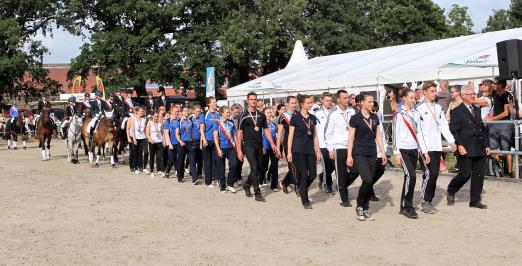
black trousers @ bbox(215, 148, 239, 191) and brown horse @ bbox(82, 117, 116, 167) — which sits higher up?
brown horse @ bbox(82, 117, 116, 167)

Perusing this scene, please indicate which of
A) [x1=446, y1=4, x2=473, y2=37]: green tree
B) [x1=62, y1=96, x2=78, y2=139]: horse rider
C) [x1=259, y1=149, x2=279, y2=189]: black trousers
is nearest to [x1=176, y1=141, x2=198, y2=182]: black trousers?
[x1=259, y1=149, x2=279, y2=189]: black trousers

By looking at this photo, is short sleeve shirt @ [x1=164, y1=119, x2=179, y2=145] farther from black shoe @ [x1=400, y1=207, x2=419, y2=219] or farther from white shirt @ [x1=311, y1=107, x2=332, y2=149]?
black shoe @ [x1=400, y1=207, x2=419, y2=219]

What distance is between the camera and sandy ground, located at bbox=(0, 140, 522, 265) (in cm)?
747

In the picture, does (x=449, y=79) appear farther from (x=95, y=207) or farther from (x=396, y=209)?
(x=95, y=207)

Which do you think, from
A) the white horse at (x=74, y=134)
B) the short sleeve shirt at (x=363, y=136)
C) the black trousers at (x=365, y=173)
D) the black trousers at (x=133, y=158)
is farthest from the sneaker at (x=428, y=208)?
the white horse at (x=74, y=134)

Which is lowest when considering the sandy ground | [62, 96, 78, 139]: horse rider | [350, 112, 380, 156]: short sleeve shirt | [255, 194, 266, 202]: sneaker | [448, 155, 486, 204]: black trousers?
the sandy ground

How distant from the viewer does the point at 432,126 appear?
10.0 meters

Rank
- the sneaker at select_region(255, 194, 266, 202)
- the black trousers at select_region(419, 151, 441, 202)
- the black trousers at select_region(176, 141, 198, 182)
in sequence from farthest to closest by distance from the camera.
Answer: the black trousers at select_region(176, 141, 198, 182) < the sneaker at select_region(255, 194, 266, 202) < the black trousers at select_region(419, 151, 441, 202)

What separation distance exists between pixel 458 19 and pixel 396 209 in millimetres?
50846

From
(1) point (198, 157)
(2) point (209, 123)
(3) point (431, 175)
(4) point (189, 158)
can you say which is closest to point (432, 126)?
(3) point (431, 175)

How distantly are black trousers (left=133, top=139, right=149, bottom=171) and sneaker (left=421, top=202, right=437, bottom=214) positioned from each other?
9342mm

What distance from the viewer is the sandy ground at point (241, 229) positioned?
Answer: 7473mm

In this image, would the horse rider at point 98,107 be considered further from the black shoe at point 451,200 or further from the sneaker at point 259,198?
the black shoe at point 451,200

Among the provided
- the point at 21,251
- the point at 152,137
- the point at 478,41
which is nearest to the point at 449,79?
the point at 478,41
